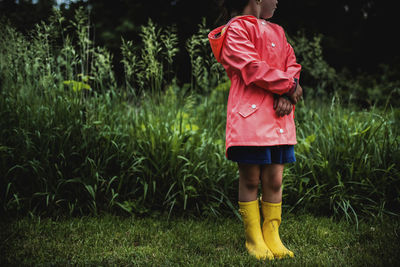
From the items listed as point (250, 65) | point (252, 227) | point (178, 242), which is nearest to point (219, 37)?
point (250, 65)

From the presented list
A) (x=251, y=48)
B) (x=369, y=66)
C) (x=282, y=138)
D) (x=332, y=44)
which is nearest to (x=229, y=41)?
(x=251, y=48)

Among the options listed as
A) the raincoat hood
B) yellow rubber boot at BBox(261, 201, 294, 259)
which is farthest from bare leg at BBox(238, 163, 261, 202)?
the raincoat hood

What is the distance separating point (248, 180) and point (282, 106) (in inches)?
18.6

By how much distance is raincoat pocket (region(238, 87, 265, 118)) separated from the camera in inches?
75.3

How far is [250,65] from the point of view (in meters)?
1.88

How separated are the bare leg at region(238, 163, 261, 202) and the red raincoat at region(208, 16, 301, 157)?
185 millimetres

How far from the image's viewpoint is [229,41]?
77.2 inches

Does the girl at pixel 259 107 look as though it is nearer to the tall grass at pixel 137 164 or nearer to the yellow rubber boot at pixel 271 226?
the yellow rubber boot at pixel 271 226

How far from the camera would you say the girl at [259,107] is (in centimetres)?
189

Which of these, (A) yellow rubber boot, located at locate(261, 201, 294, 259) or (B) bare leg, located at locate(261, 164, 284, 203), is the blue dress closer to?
(B) bare leg, located at locate(261, 164, 284, 203)

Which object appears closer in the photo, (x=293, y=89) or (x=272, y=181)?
(x=293, y=89)

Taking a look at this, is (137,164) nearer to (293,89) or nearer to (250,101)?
(250,101)

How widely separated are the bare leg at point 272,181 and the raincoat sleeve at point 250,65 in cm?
44

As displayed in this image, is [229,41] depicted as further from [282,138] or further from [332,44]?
[332,44]
